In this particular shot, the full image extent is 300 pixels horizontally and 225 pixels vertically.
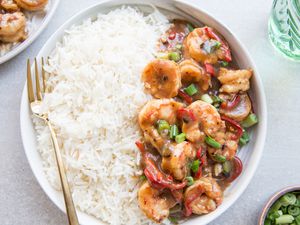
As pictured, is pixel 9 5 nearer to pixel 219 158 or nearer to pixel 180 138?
pixel 180 138

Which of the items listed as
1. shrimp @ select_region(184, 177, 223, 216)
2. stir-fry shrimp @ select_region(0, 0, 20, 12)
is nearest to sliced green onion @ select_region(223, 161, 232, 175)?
shrimp @ select_region(184, 177, 223, 216)

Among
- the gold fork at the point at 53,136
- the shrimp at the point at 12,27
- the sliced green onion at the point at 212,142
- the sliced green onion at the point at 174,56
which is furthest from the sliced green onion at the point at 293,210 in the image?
the shrimp at the point at 12,27

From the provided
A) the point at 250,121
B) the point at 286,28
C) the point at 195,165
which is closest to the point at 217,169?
the point at 195,165

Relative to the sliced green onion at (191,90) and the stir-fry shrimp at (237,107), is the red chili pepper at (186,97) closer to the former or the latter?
the sliced green onion at (191,90)

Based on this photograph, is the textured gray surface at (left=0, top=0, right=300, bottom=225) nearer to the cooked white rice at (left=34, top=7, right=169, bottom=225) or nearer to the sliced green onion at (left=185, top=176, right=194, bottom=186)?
the cooked white rice at (left=34, top=7, right=169, bottom=225)

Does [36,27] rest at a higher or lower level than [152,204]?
higher

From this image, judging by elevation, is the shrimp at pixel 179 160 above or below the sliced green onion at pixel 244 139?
above

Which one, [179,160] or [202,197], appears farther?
[202,197]

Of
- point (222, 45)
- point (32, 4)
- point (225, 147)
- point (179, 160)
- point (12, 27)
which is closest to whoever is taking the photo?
point (179, 160)
